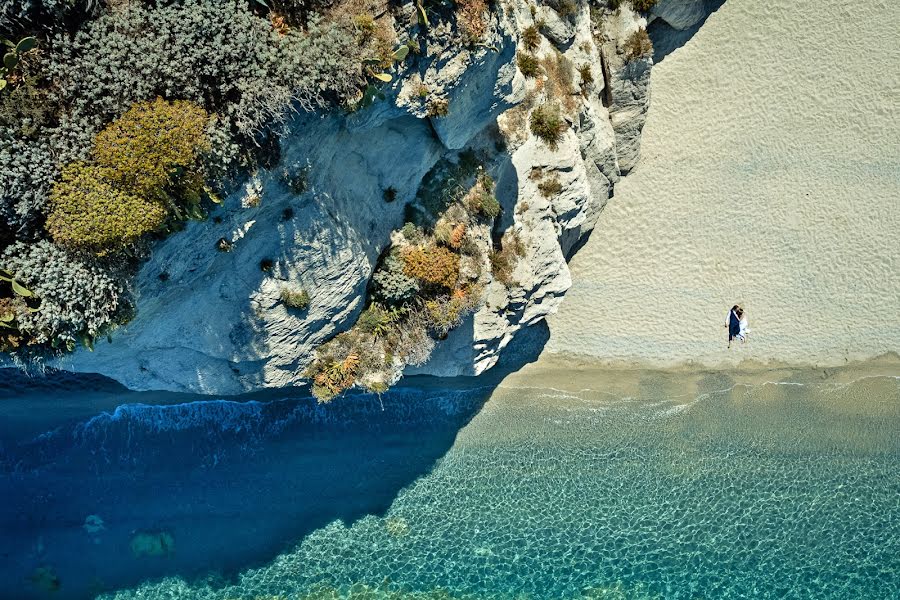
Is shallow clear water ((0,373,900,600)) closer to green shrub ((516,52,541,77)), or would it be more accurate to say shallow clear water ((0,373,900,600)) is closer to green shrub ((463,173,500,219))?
green shrub ((463,173,500,219))

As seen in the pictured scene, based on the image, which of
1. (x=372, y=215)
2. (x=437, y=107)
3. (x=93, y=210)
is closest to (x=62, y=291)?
(x=93, y=210)

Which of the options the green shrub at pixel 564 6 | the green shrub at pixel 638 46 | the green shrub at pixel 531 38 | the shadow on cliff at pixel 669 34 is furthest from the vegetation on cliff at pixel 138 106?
the shadow on cliff at pixel 669 34

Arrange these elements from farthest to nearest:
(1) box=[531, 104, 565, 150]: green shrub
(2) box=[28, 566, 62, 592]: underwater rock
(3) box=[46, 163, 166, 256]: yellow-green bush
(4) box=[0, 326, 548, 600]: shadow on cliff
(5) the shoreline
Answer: (2) box=[28, 566, 62, 592]: underwater rock < (5) the shoreline < (4) box=[0, 326, 548, 600]: shadow on cliff < (1) box=[531, 104, 565, 150]: green shrub < (3) box=[46, 163, 166, 256]: yellow-green bush

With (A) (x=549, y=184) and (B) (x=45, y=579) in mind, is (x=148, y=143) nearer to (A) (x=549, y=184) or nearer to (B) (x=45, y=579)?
(A) (x=549, y=184)

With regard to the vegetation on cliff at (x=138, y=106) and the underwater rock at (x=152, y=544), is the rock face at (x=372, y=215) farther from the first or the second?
the underwater rock at (x=152, y=544)

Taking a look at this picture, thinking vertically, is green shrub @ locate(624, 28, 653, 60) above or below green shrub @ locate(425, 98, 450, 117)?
above

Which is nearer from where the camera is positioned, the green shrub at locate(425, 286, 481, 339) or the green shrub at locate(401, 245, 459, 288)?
the green shrub at locate(401, 245, 459, 288)

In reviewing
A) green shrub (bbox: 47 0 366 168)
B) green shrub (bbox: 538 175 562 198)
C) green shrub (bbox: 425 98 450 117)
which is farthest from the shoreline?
green shrub (bbox: 47 0 366 168)
